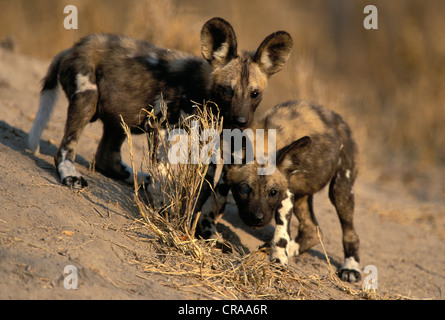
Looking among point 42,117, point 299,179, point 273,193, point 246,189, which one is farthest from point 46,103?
point 299,179

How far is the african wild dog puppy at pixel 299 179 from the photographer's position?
142 inches

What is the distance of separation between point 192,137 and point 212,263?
2.76 feet

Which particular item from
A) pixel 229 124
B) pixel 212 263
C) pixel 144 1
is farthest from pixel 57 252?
pixel 144 1

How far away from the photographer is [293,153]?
3621 mm

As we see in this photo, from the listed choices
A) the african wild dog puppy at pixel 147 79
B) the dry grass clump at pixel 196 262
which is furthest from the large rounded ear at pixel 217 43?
the dry grass clump at pixel 196 262

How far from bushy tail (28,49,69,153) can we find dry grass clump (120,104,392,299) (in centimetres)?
105

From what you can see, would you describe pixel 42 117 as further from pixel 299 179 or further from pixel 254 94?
pixel 299 179

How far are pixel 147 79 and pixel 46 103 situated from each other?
2.80ft

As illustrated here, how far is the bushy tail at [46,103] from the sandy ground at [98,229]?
5.5 inches

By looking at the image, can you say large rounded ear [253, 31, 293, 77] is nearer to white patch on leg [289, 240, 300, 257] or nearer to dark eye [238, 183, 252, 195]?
dark eye [238, 183, 252, 195]

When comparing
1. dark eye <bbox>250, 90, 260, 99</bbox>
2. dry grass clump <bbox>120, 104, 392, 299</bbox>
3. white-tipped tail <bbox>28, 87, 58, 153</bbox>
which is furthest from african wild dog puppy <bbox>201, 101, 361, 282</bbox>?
white-tipped tail <bbox>28, 87, 58, 153</bbox>

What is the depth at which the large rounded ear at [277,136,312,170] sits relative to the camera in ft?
11.5
